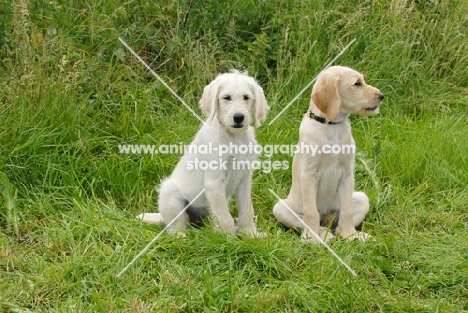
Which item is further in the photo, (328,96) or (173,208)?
(173,208)

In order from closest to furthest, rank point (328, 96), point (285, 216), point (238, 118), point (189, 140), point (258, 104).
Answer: point (238, 118), point (328, 96), point (258, 104), point (285, 216), point (189, 140)

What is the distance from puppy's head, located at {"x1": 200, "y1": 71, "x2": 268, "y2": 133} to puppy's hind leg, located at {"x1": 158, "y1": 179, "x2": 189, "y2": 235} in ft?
2.02

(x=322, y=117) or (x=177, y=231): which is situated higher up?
(x=322, y=117)

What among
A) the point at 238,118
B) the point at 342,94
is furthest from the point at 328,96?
the point at 238,118

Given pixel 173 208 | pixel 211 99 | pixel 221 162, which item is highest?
pixel 211 99

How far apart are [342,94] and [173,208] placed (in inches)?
56.6

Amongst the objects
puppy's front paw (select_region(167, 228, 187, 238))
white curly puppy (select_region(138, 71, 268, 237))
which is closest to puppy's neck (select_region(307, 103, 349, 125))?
white curly puppy (select_region(138, 71, 268, 237))

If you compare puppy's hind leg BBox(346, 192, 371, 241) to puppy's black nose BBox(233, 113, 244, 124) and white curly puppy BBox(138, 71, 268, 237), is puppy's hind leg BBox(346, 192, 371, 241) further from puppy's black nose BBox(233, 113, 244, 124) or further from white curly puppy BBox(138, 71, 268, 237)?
puppy's black nose BBox(233, 113, 244, 124)

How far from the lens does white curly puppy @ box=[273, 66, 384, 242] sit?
492 cm

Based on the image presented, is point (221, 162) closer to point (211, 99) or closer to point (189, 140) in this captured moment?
point (211, 99)

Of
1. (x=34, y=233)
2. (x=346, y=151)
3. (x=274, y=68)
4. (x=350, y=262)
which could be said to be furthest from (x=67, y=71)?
(x=350, y=262)

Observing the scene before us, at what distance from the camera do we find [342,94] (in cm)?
496

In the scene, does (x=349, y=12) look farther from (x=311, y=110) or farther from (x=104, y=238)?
(x=104, y=238)

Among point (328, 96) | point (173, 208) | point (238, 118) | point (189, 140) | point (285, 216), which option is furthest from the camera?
point (189, 140)
